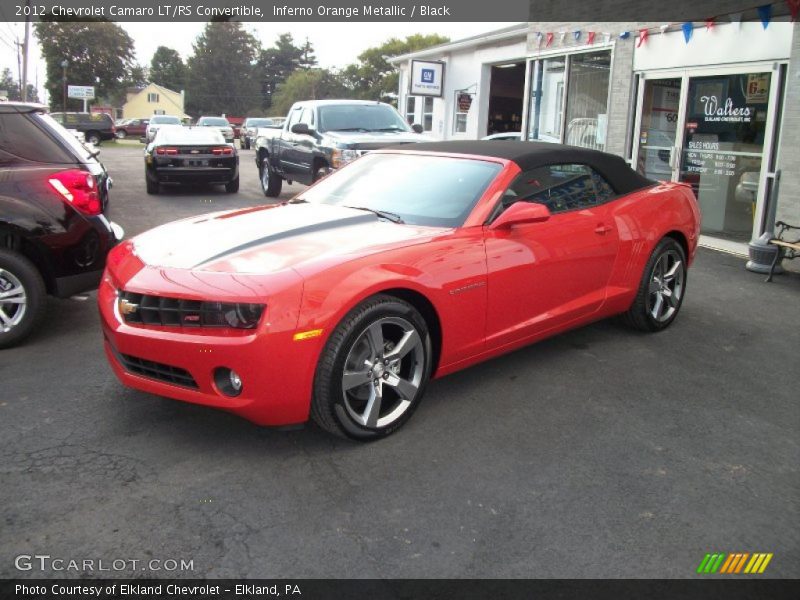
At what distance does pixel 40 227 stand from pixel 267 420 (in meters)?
2.69

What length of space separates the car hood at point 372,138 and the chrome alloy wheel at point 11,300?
727 centimetres

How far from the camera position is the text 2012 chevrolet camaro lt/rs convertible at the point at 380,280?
339 cm

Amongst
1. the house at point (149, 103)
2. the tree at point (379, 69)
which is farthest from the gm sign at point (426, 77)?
the house at point (149, 103)

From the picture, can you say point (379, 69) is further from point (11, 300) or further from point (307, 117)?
point (11, 300)

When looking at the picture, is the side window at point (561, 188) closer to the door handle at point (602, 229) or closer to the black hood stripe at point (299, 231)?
the door handle at point (602, 229)

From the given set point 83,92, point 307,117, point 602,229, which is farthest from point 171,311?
point 83,92

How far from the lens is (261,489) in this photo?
10.7 feet

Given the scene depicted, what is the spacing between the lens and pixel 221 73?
109625 mm

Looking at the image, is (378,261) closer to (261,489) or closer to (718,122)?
(261,489)

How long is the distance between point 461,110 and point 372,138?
499 inches

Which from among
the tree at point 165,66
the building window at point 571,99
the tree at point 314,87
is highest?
the tree at point 165,66

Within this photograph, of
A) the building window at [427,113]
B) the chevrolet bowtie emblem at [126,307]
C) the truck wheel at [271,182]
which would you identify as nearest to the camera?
the chevrolet bowtie emblem at [126,307]
